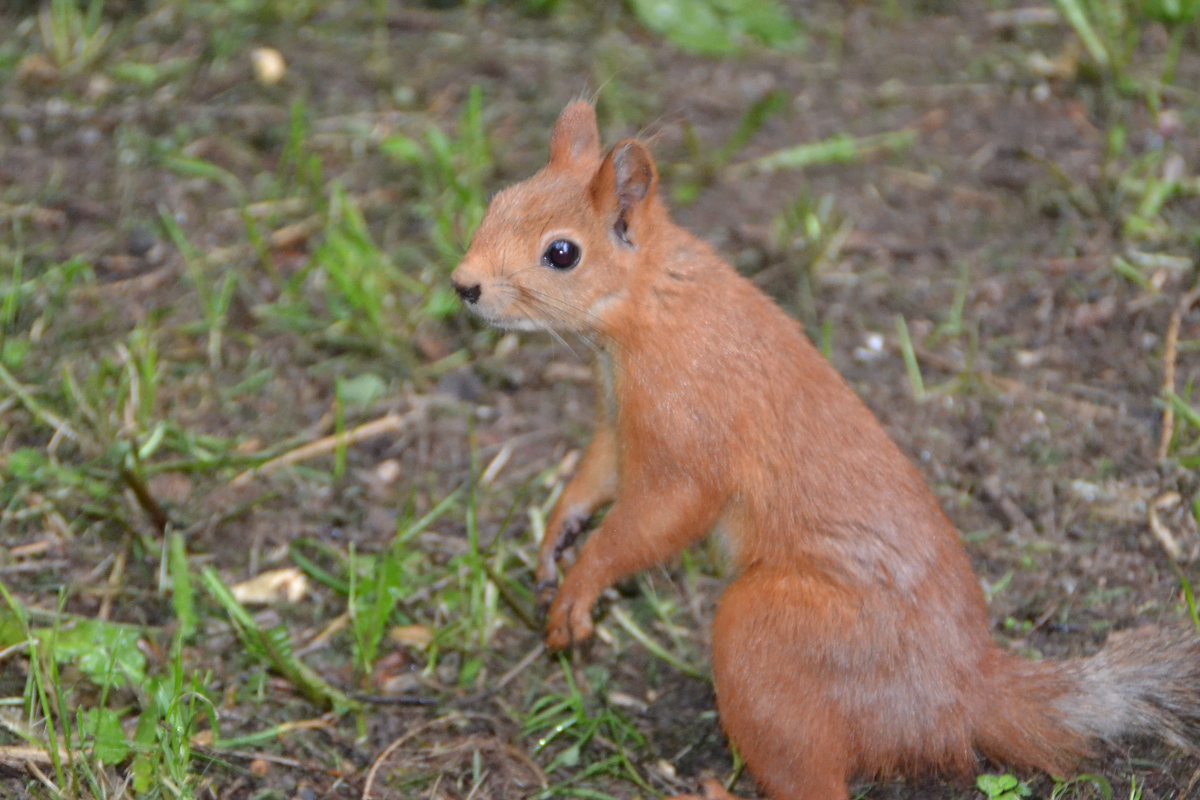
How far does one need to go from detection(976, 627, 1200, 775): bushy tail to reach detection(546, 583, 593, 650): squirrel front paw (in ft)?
2.87

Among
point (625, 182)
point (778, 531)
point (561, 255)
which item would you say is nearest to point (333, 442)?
point (561, 255)

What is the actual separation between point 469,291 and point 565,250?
23 cm

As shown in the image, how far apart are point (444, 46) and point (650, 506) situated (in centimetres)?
296

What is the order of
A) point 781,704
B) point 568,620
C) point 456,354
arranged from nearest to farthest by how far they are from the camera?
point 781,704 < point 568,620 < point 456,354

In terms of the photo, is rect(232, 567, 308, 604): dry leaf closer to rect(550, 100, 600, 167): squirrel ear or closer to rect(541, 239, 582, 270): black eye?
rect(541, 239, 582, 270): black eye

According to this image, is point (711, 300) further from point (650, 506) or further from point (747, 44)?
point (747, 44)

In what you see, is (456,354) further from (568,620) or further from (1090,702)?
(1090,702)

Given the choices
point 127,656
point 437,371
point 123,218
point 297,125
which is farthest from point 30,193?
point 127,656

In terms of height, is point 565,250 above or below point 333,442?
above

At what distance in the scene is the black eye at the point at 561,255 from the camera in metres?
2.89

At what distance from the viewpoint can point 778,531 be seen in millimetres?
2795

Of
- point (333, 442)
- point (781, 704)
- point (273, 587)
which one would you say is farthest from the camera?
point (333, 442)

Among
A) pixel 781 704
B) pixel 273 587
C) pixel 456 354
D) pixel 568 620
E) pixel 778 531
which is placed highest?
pixel 778 531

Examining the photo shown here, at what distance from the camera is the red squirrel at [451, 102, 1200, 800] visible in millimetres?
2639
